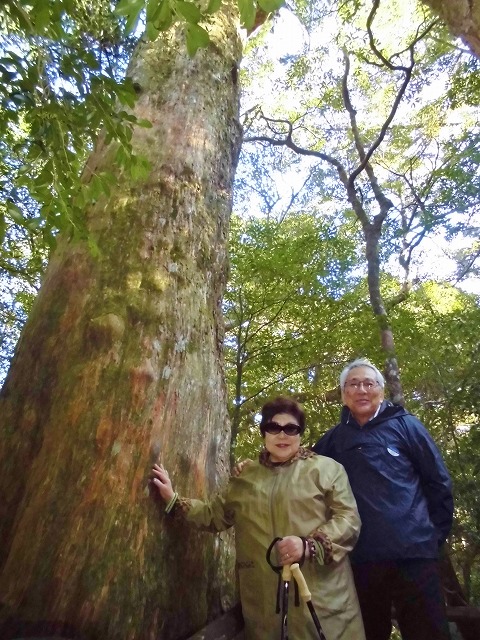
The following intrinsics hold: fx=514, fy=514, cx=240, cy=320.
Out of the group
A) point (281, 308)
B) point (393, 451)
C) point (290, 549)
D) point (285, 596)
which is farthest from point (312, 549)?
point (281, 308)

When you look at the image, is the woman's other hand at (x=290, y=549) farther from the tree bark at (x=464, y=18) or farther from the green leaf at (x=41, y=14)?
the tree bark at (x=464, y=18)

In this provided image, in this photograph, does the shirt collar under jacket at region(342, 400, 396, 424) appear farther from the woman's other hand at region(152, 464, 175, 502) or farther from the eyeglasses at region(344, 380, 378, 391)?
the woman's other hand at region(152, 464, 175, 502)

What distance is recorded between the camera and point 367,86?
12086 millimetres

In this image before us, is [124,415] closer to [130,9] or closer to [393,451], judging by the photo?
[393,451]

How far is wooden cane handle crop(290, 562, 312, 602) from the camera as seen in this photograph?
200 cm

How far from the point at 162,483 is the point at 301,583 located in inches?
28.7

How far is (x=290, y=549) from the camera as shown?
2.03 m

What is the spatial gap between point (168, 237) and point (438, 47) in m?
9.56

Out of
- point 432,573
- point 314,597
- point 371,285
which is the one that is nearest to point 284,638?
point 314,597

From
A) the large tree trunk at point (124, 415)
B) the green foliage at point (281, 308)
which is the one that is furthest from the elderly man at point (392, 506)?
the green foliage at point (281, 308)

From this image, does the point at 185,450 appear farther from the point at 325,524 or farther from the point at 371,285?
the point at 371,285

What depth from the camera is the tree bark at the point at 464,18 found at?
2.80 metres

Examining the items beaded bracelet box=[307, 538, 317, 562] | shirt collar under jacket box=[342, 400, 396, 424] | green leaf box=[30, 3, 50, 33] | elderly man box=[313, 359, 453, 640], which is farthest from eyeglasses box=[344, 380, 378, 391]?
green leaf box=[30, 3, 50, 33]

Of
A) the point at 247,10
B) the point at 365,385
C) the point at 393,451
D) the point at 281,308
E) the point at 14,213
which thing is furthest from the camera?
the point at 281,308
